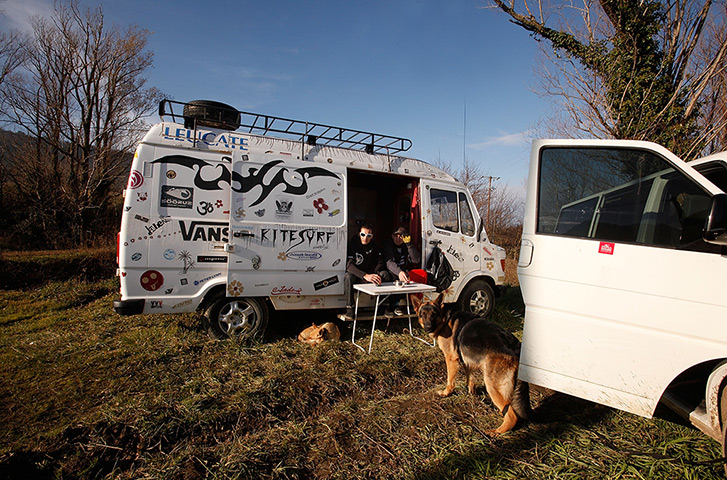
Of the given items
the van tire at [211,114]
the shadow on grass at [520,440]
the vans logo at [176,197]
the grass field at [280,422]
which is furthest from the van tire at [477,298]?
the van tire at [211,114]

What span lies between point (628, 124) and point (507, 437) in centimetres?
828

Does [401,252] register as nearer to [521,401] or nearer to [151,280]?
[521,401]

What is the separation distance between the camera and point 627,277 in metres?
2.34

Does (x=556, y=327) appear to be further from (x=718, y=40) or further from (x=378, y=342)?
(x=718, y=40)

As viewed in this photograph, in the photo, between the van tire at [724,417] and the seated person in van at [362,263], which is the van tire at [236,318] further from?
the van tire at [724,417]

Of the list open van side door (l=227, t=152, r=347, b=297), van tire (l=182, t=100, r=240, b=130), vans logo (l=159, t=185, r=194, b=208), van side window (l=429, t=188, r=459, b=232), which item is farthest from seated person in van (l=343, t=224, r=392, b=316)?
van tire (l=182, t=100, r=240, b=130)

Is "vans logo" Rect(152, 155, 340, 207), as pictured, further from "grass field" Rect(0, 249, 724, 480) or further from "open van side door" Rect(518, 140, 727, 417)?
"open van side door" Rect(518, 140, 727, 417)

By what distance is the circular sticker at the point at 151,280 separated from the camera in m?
4.18

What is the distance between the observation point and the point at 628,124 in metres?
7.93

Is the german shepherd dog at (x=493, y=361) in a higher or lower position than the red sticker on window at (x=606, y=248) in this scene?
lower

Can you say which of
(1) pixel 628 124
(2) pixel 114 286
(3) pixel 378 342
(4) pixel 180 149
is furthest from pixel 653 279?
(2) pixel 114 286

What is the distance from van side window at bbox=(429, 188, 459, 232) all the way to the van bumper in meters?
4.35

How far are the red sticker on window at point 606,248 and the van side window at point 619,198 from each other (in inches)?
1.9

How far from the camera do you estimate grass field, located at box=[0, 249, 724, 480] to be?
7.84 feet
